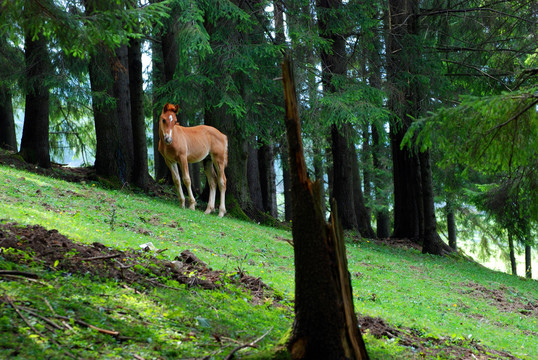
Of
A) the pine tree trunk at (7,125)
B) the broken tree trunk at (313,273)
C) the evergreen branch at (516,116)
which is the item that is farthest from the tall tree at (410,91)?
the pine tree trunk at (7,125)

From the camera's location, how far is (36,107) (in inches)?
653

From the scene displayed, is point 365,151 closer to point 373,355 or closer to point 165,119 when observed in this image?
point 165,119

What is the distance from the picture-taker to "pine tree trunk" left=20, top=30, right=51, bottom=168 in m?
15.6

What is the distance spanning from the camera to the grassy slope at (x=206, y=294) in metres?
4.22

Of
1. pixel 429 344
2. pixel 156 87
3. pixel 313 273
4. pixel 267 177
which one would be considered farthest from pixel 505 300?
pixel 156 87

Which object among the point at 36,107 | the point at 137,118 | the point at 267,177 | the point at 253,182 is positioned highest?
the point at 36,107

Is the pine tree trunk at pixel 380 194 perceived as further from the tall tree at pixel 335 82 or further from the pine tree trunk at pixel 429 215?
the pine tree trunk at pixel 429 215

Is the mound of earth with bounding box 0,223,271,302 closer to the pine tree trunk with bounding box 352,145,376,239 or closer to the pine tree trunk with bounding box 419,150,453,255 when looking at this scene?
the pine tree trunk with bounding box 419,150,453,255

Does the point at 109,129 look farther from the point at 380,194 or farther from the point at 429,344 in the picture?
the point at 380,194

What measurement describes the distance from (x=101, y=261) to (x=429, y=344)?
381cm

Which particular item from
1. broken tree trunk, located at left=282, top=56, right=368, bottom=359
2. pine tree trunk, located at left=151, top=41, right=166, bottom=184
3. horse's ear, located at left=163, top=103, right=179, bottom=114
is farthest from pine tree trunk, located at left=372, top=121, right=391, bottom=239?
broken tree trunk, located at left=282, top=56, right=368, bottom=359

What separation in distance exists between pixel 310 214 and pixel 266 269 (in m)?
5.17

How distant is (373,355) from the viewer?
4.91m

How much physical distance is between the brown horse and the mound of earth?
301 inches
